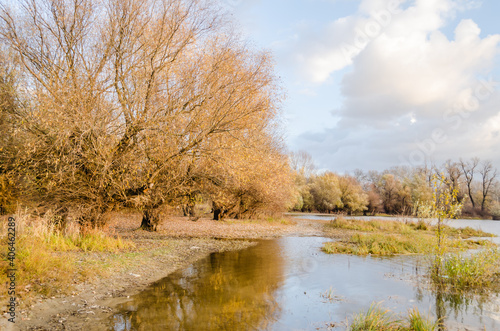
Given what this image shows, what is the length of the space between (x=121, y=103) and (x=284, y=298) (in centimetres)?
971

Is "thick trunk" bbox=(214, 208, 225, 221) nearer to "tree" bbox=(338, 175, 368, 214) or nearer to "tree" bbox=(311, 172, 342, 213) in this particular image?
"tree" bbox=(311, 172, 342, 213)

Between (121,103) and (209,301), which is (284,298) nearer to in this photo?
(209,301)

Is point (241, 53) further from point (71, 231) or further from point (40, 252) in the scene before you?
point (40, 252)

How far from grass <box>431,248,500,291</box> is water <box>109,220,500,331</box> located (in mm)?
742

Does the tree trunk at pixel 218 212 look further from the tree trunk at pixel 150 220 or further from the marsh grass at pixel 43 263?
the marsh grass at pixel 43 263

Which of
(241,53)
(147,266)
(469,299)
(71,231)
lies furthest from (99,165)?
(469,299)

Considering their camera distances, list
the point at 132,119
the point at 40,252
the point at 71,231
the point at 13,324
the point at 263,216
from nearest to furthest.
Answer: the point at 13,324
the point at 40,252
the point at 71,231
the point at 132,119
the point at 263,216

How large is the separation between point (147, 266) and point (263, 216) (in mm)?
21700

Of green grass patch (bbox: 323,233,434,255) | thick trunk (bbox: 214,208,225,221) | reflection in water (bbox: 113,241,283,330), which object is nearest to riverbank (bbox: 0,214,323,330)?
reflection in water (bbox: 113,241,283,330)

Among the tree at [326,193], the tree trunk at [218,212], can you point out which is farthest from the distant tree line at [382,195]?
the tree trunk at [218,212]

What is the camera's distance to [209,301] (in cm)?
793

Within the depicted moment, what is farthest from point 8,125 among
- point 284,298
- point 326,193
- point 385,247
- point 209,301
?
point 326,193

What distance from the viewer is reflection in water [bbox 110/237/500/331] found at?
6785mm

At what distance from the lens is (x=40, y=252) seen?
26.4 ft
